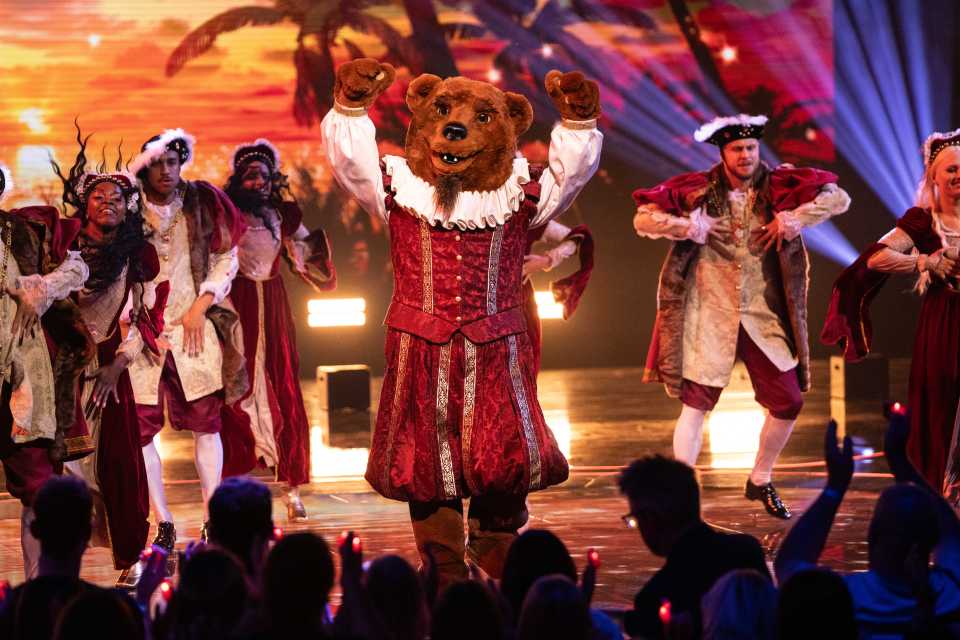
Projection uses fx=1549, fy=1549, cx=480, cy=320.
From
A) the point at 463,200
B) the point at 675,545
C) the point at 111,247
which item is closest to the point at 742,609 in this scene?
the point at 675,545

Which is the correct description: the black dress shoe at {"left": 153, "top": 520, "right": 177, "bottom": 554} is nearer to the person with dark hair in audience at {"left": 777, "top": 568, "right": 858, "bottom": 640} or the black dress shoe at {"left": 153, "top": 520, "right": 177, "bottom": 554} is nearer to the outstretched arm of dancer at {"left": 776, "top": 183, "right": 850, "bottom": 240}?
the outstretched arm of dancer at {"left": 776, "top": 183, "right": 850, "bottom": 240}

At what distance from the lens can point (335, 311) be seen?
1183cm

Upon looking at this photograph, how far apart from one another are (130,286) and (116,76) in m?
6.42

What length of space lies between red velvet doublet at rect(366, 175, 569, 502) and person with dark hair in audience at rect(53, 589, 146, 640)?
1.69 m

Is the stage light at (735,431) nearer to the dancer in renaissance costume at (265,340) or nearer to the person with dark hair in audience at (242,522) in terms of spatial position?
the dancer in renaissance costume at (265,340)

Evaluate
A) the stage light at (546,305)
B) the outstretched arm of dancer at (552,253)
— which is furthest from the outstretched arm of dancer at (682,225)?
the stage light at (546,305)

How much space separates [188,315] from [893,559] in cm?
323

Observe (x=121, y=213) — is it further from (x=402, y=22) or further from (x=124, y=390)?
(x=402, y=22)

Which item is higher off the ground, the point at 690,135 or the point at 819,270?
the point at 690,135

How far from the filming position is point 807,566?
9.86 feet

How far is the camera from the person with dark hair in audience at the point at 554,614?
2.80m

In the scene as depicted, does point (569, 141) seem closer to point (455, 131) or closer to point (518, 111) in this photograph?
point (518, 111)

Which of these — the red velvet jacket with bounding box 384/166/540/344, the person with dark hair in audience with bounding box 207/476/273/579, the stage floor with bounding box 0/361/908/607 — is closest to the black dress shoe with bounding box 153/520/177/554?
the stage floor with bounding box 0/361/908/607

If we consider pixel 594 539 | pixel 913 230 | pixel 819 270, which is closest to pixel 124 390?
pixel 594 539
